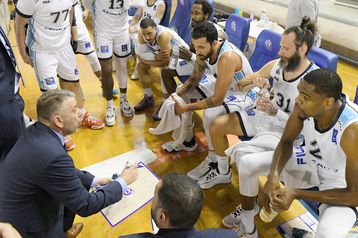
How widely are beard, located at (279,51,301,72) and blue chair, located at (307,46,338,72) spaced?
21cm

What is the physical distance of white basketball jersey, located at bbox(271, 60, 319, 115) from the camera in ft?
6.66

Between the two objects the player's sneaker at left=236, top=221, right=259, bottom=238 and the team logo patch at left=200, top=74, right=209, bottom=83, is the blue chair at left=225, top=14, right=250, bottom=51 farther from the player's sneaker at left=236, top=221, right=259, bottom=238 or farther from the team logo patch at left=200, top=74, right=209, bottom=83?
the player's sneaker at left=236, top=221, right=259, bottom=238

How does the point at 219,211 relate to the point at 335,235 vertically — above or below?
below

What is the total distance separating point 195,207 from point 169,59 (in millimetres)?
2188

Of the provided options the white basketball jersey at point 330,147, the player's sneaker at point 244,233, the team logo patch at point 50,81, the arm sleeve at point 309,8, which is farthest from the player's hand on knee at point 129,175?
the arm sleeve at point 309,8

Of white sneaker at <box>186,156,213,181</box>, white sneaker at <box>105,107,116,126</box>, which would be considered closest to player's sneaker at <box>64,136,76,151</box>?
white sneaker at <box>105,107,116,126</box>

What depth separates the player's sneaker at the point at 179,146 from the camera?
2789 millimetres

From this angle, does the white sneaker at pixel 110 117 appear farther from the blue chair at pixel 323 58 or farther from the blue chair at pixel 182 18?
the blue chair at pixel 323 58

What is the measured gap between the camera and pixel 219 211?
2193mm

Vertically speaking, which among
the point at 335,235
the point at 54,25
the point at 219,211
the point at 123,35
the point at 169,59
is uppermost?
the point at 54,25

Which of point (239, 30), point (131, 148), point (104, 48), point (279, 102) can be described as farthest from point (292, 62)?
point (104, 48)

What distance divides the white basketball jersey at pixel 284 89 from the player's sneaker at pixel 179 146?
2.91 feet

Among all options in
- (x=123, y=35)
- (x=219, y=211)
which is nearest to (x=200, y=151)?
(x=219, y=211)

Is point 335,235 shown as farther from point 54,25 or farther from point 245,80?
point 54,25
